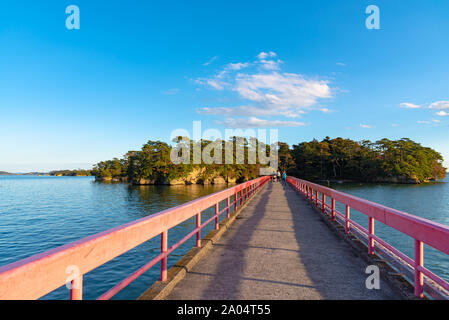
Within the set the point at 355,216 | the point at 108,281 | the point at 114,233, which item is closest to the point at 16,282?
the point at 114,233

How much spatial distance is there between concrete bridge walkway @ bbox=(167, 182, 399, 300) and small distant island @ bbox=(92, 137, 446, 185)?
82.1 metres

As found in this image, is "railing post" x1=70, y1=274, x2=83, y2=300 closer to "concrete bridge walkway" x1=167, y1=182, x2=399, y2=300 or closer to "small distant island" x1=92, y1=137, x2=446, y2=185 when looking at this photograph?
Result: "concrete bridge walkway" x1=167, y1=182, x2=399, y2=300

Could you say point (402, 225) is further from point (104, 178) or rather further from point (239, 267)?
point (104, 178)

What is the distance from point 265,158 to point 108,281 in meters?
103

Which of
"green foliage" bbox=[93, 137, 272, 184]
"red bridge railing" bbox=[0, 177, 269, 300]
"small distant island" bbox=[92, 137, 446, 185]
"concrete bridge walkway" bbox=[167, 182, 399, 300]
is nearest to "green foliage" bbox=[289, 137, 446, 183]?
"small distant island" bbox=[92, 137, 446, 185]

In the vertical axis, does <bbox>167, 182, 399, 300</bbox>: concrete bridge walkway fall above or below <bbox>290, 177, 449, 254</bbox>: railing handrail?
below

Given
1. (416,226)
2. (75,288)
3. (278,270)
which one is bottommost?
(278,270)

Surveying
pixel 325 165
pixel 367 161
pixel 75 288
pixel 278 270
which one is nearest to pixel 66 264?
pixel 75 288

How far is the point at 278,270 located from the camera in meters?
4.62

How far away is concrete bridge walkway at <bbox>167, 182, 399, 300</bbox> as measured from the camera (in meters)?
3.73

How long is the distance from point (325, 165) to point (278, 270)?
119537 mm

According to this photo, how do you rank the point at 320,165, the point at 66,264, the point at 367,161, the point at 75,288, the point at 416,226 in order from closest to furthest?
the point at 66,264 → the point at 75,288 → the point at 416,226 → the point at 367,161 → the point at 320,165

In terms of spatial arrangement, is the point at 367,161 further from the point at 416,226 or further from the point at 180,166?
the point at 416,226
